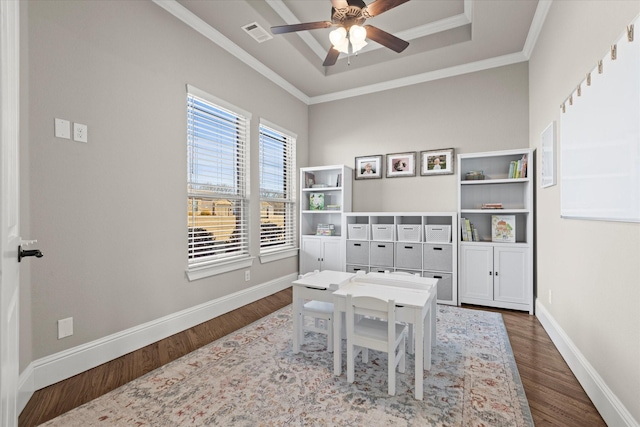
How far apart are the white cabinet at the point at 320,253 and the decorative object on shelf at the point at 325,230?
4.5 inches

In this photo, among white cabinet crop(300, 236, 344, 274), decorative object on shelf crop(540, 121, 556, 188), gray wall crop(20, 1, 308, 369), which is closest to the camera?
gray wall crop(20, 1, 308, 369)

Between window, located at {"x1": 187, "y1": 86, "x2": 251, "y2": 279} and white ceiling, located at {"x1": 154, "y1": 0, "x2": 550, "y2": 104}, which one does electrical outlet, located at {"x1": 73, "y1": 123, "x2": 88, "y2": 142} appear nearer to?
window, located at {"x1": 187, "y1": 86, "x2": 251, "y2": 279}

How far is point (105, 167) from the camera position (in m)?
2.32

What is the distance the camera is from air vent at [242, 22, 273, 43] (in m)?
3.14

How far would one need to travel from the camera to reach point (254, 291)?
12.6 feet

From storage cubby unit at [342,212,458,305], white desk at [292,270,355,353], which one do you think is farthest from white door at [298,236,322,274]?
white desk at [292,270,355,353]

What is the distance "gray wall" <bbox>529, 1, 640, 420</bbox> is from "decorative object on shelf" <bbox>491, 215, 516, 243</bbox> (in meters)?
0.34

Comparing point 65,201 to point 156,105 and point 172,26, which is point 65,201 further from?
point 172,26

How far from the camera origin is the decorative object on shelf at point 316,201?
4754 millimetres

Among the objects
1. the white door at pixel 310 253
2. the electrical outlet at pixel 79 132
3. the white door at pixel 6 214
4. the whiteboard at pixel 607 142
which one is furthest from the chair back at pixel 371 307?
the white door at pixel 310 253

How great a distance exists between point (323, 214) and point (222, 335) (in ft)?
8.50

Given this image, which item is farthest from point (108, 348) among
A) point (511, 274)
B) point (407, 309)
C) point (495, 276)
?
point (511, 274)

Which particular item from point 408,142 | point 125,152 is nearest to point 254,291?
point 125,152

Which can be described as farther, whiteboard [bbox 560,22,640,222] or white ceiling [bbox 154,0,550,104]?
white ceiling [bbox 154,0,550,104]
